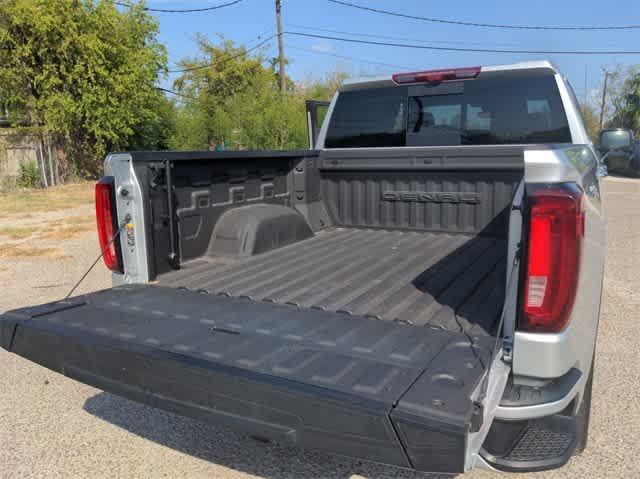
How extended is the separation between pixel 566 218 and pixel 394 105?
120 inches

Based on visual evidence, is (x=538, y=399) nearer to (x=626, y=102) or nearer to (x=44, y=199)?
(x=44, y=199)

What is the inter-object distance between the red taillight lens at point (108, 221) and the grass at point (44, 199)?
11.8 meters

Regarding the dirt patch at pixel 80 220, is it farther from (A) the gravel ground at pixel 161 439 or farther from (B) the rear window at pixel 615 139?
(B) the rear window at pixel 615 139

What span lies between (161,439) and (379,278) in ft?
5.17

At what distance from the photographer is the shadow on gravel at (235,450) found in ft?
9.12

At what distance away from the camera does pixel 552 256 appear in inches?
74.2

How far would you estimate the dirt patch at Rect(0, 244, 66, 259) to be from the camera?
858cm

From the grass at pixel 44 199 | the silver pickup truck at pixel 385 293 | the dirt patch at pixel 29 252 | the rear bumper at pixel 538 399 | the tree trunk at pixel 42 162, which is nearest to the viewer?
the silver pickup truck at pixel 385 293

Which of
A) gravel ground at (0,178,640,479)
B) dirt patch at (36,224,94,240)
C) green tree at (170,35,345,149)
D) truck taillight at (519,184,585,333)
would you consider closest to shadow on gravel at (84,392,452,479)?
gravel ground at (0,178,640,479)

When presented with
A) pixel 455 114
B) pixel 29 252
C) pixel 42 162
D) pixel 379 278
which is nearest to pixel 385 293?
pixel 379 278

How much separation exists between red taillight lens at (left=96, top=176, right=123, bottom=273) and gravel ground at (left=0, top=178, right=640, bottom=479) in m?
0.77

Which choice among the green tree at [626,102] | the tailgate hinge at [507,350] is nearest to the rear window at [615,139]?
the tailgate hinge at [507,350]

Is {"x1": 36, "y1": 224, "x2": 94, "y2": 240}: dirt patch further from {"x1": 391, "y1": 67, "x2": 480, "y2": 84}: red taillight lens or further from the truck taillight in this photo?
the truck taillight

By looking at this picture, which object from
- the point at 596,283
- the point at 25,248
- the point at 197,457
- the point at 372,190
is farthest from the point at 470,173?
the point at 25,248
